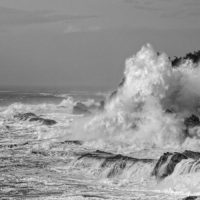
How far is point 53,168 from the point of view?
1805 inches

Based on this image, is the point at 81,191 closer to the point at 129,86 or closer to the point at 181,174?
the point at 181,174

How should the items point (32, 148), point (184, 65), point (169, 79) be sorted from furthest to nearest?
point (184, 65) → point (169, 79) → point (32, 148)

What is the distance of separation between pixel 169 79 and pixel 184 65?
646 cm

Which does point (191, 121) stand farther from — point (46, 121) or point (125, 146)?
point (46, 121)

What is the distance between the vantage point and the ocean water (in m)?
37.6

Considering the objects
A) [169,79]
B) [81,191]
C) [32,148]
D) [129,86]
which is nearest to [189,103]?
[169,79]

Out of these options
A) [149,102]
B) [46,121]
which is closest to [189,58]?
[149,102]

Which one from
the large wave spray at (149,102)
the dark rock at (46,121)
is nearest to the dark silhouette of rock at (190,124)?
the large wave spray at (149,102)

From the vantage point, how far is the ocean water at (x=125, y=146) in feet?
123

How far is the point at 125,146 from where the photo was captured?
55.8 m

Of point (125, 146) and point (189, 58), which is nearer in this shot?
point (125, 146)

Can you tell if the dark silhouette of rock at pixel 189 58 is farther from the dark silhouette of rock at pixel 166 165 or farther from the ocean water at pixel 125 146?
the dark silhouette of rock at pixel 166 165

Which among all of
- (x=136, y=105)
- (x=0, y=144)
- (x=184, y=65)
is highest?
(x=184, y=65)

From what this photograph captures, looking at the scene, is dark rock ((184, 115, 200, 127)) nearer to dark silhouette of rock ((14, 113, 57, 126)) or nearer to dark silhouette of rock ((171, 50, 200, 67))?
dark silhouette of rock ((171, 50, 200, 67))
